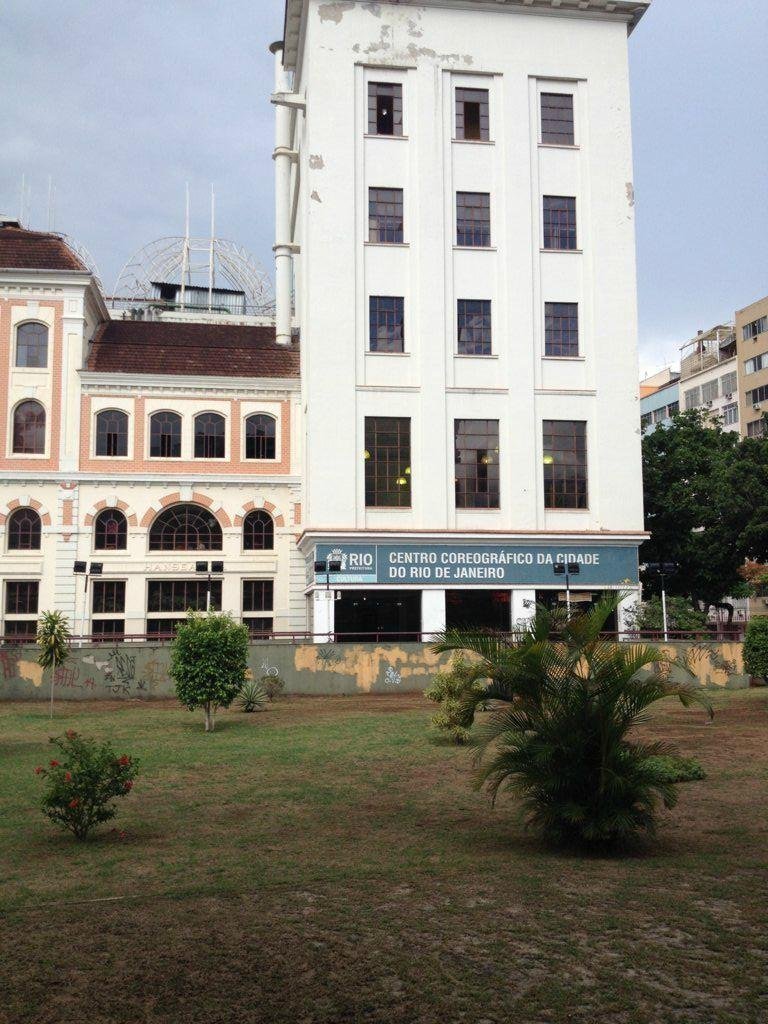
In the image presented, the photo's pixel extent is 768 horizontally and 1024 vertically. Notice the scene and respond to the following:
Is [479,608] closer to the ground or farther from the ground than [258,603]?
closer to the ground

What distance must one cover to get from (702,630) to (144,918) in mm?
29692

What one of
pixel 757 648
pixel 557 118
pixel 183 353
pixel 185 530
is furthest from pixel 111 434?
pixel 757 648

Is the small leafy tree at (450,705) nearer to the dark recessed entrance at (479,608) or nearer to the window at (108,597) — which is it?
the dark recessed entrance at (479,608)

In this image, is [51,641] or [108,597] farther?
[108,597]

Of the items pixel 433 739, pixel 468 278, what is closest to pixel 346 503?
pixel 468 278

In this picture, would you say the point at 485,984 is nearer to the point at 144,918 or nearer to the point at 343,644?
the point at 144,918

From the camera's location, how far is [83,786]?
1194 centimetres

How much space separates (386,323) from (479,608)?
1145cm

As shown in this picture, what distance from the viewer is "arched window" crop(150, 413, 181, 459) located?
41.9 m

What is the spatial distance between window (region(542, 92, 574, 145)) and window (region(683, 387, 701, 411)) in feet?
151

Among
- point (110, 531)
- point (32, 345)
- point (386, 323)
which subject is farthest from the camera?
point (32, 345)

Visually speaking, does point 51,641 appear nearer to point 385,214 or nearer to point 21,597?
point 21,597

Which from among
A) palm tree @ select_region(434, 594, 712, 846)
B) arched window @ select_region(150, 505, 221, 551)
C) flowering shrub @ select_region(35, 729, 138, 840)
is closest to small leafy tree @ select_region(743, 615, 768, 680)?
palm tree @ select_region(434, 594, 712, 846)

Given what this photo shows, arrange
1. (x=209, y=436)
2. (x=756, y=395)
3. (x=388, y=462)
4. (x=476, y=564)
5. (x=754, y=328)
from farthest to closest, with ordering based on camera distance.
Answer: (x=756, y=395) → (x=754, y=328) → (x=209, y=436) → (x=388, y=462) → (x=476, y=564)
